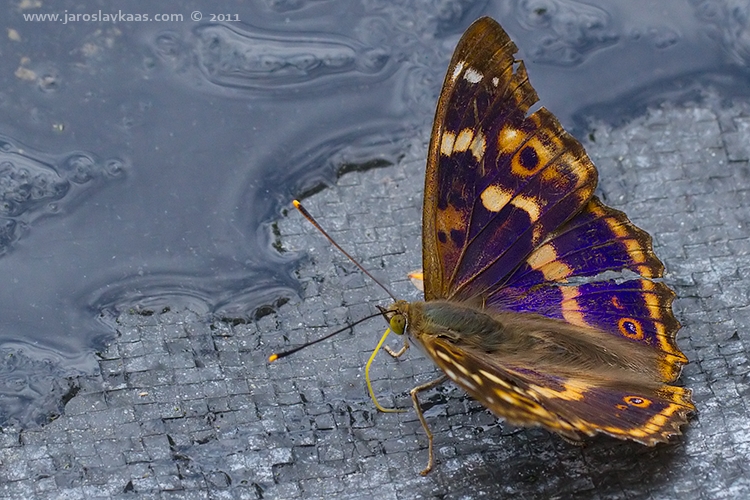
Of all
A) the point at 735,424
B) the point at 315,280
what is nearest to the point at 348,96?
the point at 315,280

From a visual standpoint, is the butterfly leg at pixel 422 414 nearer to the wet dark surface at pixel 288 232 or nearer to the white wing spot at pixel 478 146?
the wet dark surface at pixel 288 232

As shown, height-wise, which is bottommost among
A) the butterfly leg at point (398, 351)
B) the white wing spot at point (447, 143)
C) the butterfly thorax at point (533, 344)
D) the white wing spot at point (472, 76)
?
the butterfly thorax at point (533, 344)

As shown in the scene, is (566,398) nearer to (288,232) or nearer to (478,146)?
(478,146)

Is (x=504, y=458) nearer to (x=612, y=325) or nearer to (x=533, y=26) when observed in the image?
(x=612, y=325)

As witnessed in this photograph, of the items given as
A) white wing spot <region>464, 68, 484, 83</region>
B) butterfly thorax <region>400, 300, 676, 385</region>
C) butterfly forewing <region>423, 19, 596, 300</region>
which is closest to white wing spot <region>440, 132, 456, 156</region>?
butterfly forewing <region>423, 19, 596, 300</region>

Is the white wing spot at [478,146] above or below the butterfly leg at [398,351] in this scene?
above

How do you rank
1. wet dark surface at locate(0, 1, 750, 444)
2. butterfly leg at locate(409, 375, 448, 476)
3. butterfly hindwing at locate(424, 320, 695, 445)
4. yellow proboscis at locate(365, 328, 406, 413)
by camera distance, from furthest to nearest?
wet dark surface at locate(0, 1, 750, 444) → yellow proboscis at locate(365, 328, 406, 413) → butterfly leg at locate(409, 375, 448, 476) → butterfly hindwing at locate(424, 320, 695, 445)

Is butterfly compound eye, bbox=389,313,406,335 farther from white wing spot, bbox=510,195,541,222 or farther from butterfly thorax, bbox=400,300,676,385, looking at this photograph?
white wing spot, bbox=510,195,541,222

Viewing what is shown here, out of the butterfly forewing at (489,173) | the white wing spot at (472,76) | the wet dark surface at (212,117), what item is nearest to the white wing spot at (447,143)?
the butterfly forewing at (489,173)
